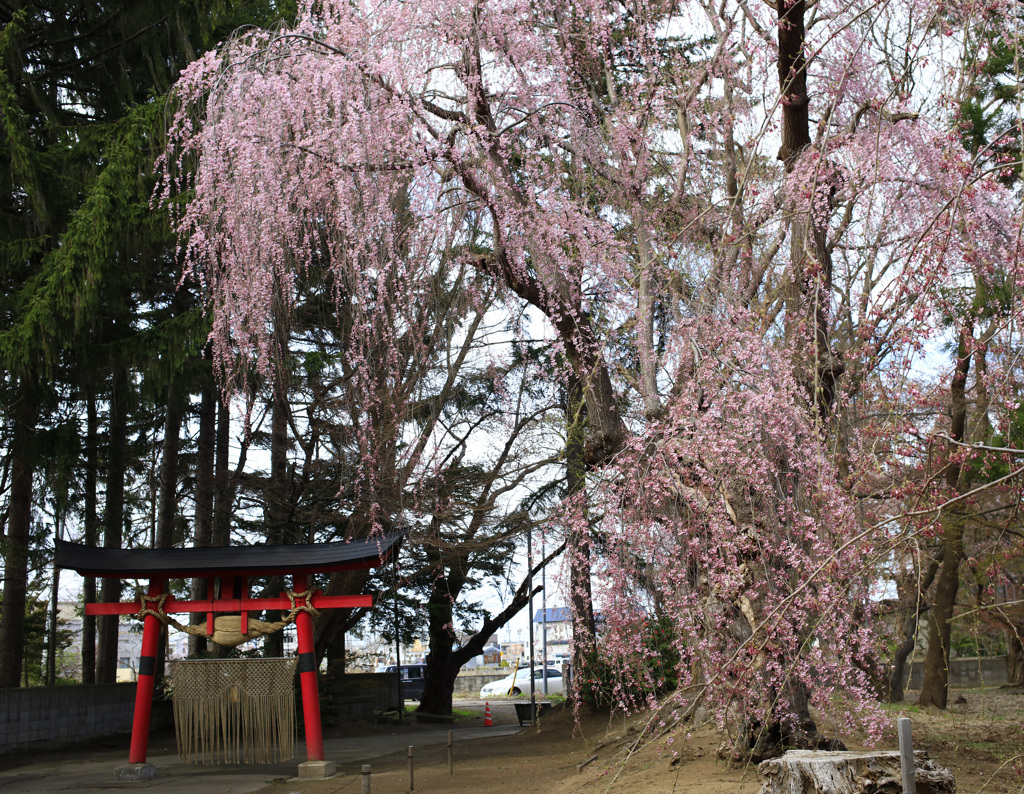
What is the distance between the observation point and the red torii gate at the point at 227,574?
9922 millimetres

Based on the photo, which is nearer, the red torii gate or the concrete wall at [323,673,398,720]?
the red torii gate

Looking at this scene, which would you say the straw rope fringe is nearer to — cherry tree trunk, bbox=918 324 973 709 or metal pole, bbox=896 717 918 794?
cherry tree trunk, bbox=918 324 973 709

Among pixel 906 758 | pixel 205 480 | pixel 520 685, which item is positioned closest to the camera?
pixel 906 758

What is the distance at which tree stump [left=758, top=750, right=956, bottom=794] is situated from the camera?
438 cm

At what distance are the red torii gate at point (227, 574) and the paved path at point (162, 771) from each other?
61 centimetres

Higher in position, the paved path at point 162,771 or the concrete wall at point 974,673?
the paved path at point 162,771

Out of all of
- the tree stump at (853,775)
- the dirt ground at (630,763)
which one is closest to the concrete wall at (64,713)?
A: the dirt ground at (630,763)

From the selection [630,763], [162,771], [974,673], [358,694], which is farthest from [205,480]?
[974,673]

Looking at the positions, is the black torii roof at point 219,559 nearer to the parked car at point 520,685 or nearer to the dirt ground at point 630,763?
the dirt ground at point 630,763

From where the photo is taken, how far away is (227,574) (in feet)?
34.1

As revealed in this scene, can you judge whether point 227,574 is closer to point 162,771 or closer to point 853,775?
point 162,771

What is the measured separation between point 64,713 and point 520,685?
803 inches

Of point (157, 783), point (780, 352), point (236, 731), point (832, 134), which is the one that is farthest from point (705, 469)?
point (157, 783)

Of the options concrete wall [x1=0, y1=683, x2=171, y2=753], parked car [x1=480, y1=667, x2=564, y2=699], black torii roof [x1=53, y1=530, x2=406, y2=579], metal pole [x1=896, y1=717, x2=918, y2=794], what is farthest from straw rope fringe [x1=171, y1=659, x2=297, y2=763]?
parked car [x1=480, y1=667, x2=564, y2=699]
